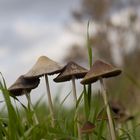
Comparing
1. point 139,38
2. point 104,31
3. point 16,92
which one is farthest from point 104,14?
point 16,92

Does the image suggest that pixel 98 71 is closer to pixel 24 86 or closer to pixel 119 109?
pixel 24 86

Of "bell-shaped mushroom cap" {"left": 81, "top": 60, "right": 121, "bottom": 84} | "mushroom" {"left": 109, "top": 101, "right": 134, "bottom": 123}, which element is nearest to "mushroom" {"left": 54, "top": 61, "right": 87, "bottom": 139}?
"bell-shaped mushroom cap" {"left": 81, "top": 60, "right": 121, "bottom": 84}

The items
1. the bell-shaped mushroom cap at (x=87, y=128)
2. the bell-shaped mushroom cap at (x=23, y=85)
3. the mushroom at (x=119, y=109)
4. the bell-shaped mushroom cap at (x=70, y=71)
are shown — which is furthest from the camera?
the mushroom at (x=119, y=109)

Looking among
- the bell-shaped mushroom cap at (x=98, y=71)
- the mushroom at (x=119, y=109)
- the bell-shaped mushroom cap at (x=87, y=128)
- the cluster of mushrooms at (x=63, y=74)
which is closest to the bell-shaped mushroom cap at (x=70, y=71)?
the cluster of mushrooms at (x=63, y=74)

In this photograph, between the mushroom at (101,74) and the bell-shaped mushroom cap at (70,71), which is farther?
the bell-shaped mushroom cap at (70,71)

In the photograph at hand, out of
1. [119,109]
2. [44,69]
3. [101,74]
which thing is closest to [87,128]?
[101,74]

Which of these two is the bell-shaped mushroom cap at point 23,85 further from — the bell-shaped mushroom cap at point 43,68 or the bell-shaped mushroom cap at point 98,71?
the bell-shaped mushroom cap at point 98,71

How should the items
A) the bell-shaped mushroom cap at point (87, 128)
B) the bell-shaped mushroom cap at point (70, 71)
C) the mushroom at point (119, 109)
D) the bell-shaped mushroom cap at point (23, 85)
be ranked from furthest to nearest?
the mushroom at point (119, 109), the bell-shaped mushroom cap at point (23, 85), the bell-shaped mushroom cap at point (70, 71), the bell-shaped mushroom cap at point (87, 128)
